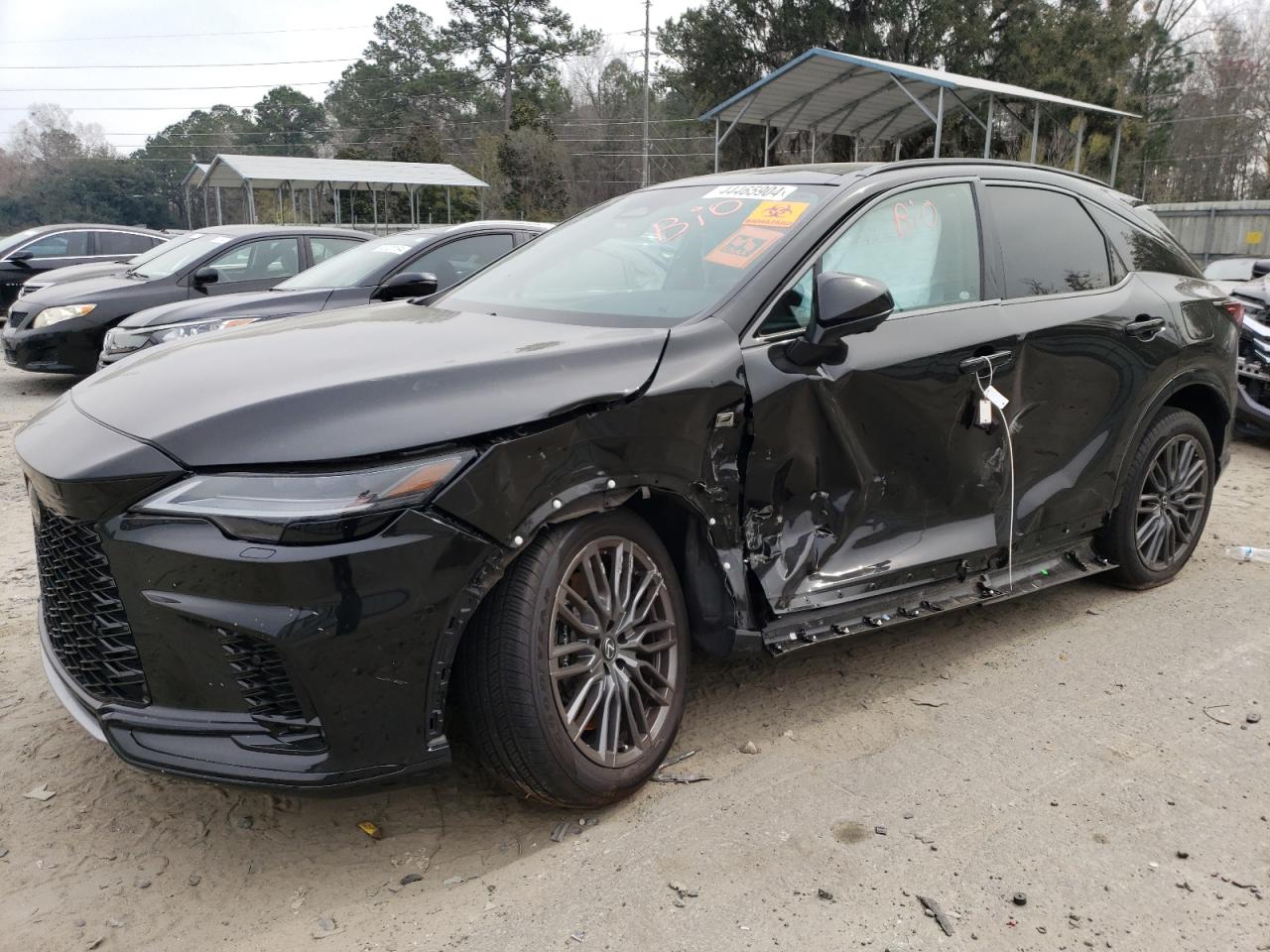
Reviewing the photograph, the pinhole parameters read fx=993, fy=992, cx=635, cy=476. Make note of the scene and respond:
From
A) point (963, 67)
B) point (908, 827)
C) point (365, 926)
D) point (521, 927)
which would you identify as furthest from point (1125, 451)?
point (963, 67)

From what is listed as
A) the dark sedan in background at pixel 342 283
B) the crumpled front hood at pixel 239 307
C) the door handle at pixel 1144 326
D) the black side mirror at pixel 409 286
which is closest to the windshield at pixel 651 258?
the black side mirror at pixel 409 286

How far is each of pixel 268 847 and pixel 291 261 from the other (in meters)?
8.16

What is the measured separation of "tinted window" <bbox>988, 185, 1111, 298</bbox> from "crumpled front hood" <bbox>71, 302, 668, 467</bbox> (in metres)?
1.71

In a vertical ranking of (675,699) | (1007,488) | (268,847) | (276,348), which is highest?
(276,348)

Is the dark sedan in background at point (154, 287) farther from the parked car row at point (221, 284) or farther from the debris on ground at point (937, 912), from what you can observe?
the debris on ground at point (937, 912)

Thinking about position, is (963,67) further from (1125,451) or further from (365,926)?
(365,926)

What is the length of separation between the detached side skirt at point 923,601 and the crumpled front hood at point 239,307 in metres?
5.22

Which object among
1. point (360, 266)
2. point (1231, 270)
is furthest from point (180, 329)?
point (1231, 270)

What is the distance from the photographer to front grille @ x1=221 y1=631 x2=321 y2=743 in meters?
2.19

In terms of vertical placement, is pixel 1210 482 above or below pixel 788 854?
above

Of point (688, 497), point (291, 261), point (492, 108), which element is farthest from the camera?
point (492, 108)

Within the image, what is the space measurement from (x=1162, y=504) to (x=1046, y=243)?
1.40 m

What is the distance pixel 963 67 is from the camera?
3291 cm

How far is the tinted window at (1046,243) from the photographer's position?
3764mm
